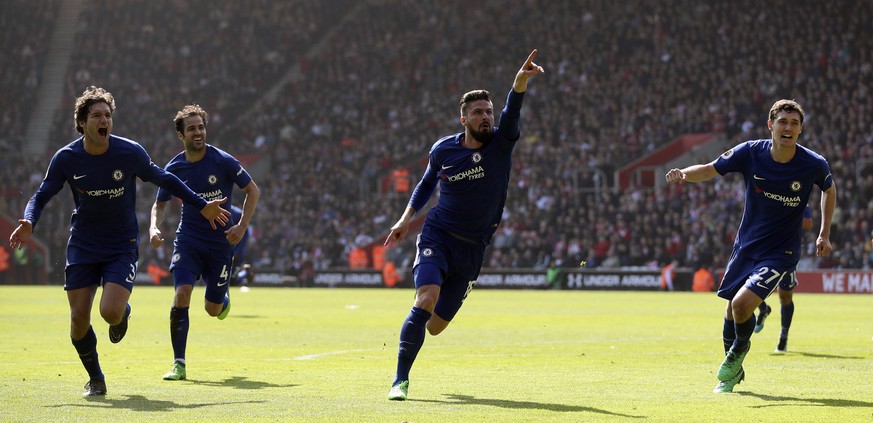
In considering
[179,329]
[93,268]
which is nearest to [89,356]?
[93,268]

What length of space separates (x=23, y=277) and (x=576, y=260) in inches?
854

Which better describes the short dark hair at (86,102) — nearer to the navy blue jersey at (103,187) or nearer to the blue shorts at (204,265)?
the navy blue jersey at (103,187)

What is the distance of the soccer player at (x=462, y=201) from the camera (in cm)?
1056

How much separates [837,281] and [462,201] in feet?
92.2

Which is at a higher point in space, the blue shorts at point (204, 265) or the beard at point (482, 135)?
the beard at point (482, 135)

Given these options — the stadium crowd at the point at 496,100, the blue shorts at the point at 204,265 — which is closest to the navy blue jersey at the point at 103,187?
the blue shorts at the point at 204,265

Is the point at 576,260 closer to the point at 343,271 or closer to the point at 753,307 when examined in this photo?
the point at 343,271

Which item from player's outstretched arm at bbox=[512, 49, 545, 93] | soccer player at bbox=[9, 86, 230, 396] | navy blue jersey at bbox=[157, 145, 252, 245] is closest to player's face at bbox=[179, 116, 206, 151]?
navy blue jersey at bbox=[157, 145, 252, 245]

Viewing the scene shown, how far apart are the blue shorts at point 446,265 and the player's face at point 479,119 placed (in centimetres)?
A: 89

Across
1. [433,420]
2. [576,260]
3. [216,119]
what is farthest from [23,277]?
[433,420]

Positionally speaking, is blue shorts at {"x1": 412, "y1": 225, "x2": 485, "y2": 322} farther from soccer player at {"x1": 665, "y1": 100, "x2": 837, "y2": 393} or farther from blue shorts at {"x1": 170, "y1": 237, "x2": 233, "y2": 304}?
blue shorts at {"x1": 170, "y1": 237, "x2": 233, "y2": 304}

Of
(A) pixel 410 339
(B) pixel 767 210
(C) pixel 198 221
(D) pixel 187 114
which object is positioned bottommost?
(A) pixel 410 339

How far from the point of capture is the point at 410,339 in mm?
10422

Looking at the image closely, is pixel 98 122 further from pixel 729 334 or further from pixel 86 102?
pixel 729 334
